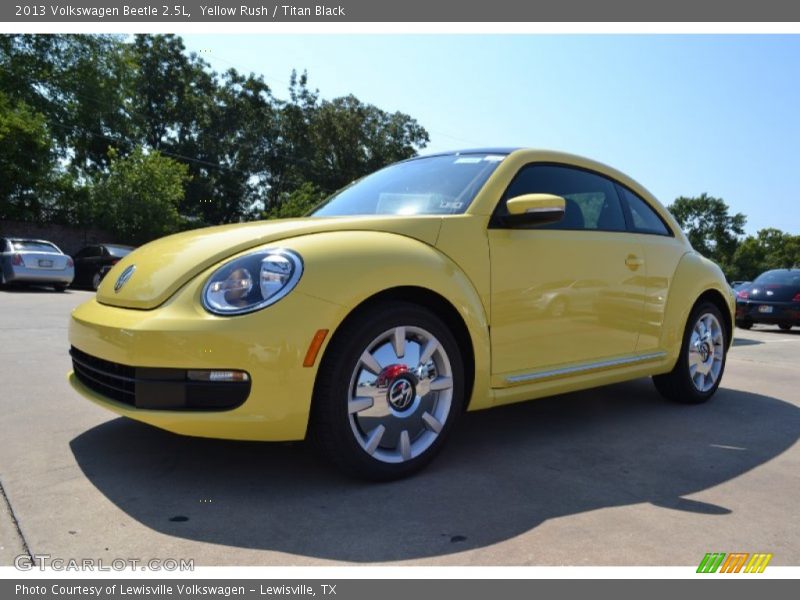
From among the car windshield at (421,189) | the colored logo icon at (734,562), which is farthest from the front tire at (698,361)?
the colored logo icon at (734,562)

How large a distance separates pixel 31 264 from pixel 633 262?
1429 centimetres

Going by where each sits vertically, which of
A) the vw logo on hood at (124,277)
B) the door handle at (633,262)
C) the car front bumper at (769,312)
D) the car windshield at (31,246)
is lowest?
the car front bumper at (769,312)

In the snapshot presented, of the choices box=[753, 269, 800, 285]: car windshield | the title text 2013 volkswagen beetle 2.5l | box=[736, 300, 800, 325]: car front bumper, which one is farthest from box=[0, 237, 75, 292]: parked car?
box=[753, 269, 800, 285]: car windshield

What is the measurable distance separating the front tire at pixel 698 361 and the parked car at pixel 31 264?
14018 mm

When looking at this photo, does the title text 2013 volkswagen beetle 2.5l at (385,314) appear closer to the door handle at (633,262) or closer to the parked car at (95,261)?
the door handle at (633,262)

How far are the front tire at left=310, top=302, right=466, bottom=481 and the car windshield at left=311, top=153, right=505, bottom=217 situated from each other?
0.75m

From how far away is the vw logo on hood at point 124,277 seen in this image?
10.2ft

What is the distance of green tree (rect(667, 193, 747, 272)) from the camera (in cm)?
8725

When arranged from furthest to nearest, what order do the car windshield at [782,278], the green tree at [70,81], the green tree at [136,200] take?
the green tree at [70,81] < the green tree at [136,200] < the car windshield at [782,278]

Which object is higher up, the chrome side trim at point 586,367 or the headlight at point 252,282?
the headlight at point 252,282

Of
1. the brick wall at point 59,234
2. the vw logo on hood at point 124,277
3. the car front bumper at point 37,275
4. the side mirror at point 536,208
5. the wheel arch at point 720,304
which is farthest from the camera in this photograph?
the brick wall at point 59,234

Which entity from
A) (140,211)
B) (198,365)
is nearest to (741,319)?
(198,365)
